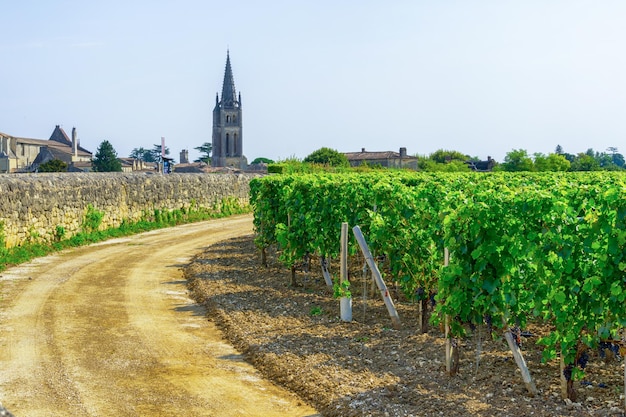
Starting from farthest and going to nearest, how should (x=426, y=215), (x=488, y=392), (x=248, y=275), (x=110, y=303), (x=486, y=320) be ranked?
(x=248, y=275)
(x=110, y=303)
(x=426, y=215)
(x=486, y=320)
(x=488, y=392)

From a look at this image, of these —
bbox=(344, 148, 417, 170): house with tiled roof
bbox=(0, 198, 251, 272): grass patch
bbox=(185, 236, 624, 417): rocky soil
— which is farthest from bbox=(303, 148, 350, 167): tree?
bbox=(185, 236, 624, 417): rocky soil

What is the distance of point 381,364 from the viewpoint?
8.59m

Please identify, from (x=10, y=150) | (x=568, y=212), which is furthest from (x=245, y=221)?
(x=10, y=150)

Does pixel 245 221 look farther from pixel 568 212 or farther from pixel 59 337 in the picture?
pixel 568 212

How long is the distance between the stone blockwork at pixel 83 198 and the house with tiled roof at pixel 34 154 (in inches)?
3431

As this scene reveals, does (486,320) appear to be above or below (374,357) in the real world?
above

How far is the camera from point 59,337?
417 inches

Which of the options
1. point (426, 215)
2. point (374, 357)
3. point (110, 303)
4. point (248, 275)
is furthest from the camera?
point (248, 275)

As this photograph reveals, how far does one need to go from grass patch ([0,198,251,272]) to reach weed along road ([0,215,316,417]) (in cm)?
125

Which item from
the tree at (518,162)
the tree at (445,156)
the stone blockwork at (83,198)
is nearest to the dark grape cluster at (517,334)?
the stone blockwork at (83,198)

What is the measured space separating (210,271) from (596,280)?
34.7 ft

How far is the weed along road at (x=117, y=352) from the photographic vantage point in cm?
779

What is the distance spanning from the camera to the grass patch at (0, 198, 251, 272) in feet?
59.3

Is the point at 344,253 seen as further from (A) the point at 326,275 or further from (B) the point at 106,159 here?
(B) the point at 106,159
